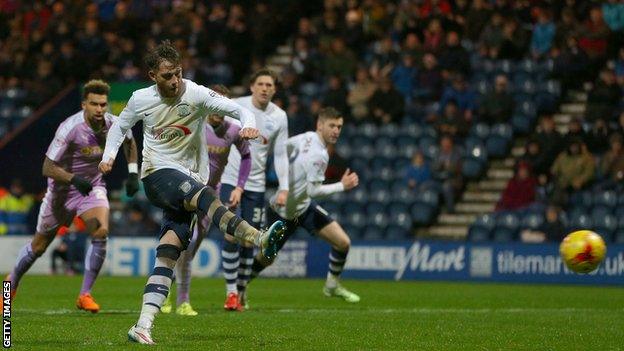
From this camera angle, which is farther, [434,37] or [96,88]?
[434,37]

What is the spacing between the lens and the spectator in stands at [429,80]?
25.2 m

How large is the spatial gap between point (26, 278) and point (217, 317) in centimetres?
1031

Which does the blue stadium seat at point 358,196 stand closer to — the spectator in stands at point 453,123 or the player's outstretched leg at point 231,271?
the spectator in stands at point 453,123

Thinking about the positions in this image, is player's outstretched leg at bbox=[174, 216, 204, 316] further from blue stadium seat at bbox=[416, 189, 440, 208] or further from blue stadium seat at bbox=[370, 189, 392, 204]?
blue stadium seat at bbox=[370, 189, 392, 204]

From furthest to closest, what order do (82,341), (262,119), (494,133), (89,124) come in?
1. (494,133)
2. (262,119)
3. (89,124)
4. (82,341)

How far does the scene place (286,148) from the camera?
14.5m

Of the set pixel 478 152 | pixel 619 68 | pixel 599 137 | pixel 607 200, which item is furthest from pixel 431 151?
pixel 619 68

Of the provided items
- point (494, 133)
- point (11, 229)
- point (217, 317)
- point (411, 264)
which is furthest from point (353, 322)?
point (11, 229)

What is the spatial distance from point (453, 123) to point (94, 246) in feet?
39.3

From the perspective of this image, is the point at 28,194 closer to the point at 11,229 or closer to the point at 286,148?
the point at 11,229

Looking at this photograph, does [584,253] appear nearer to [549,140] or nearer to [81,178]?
[81,178]

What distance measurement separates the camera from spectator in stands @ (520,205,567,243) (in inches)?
860

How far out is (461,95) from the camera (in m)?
24.7

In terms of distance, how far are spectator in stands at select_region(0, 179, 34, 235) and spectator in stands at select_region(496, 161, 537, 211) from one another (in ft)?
35.0
